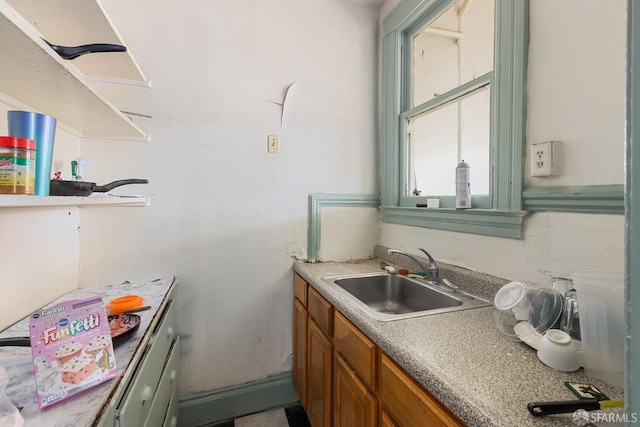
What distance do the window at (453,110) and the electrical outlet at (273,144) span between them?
729 mm

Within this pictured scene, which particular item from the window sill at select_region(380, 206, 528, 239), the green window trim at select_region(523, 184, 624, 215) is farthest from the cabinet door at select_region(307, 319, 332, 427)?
the green window trim at select_region(523, 184, 624, 215)

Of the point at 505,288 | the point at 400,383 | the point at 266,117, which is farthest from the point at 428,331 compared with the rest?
the point at 266,117

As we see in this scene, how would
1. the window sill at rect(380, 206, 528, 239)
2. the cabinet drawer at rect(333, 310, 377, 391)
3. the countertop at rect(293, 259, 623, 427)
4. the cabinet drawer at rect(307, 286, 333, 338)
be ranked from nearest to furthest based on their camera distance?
the countertop at rect(293, 259, 623, 427)
the cabinet drawer at rect(333, 310, 377, 391)
the window sill at rect(380, 206, 528, 239)
the cabinet drawer at rect(307, 286, 333, 338)

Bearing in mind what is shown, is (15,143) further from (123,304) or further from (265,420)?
(265,420)

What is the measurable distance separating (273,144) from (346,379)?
136cm

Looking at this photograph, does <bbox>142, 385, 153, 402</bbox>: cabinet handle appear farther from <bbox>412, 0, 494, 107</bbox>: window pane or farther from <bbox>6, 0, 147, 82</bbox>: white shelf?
<bbox>412, 0, 494, 107</bbox>: window pane

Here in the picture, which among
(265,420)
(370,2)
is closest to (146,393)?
(265,420)

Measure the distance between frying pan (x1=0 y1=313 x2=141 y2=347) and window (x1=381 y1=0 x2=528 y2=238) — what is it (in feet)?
4.57

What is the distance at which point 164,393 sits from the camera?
1176 millimetres

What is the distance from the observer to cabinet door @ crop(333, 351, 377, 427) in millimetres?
934

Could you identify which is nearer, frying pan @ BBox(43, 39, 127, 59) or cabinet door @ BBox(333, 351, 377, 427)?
frying pan @ BBox(43, 39, 127, 59)

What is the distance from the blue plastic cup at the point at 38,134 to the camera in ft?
2.23

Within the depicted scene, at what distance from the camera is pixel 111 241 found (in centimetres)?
153

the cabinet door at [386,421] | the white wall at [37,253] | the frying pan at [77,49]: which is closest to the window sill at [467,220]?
the cabinet door at [386,421]
